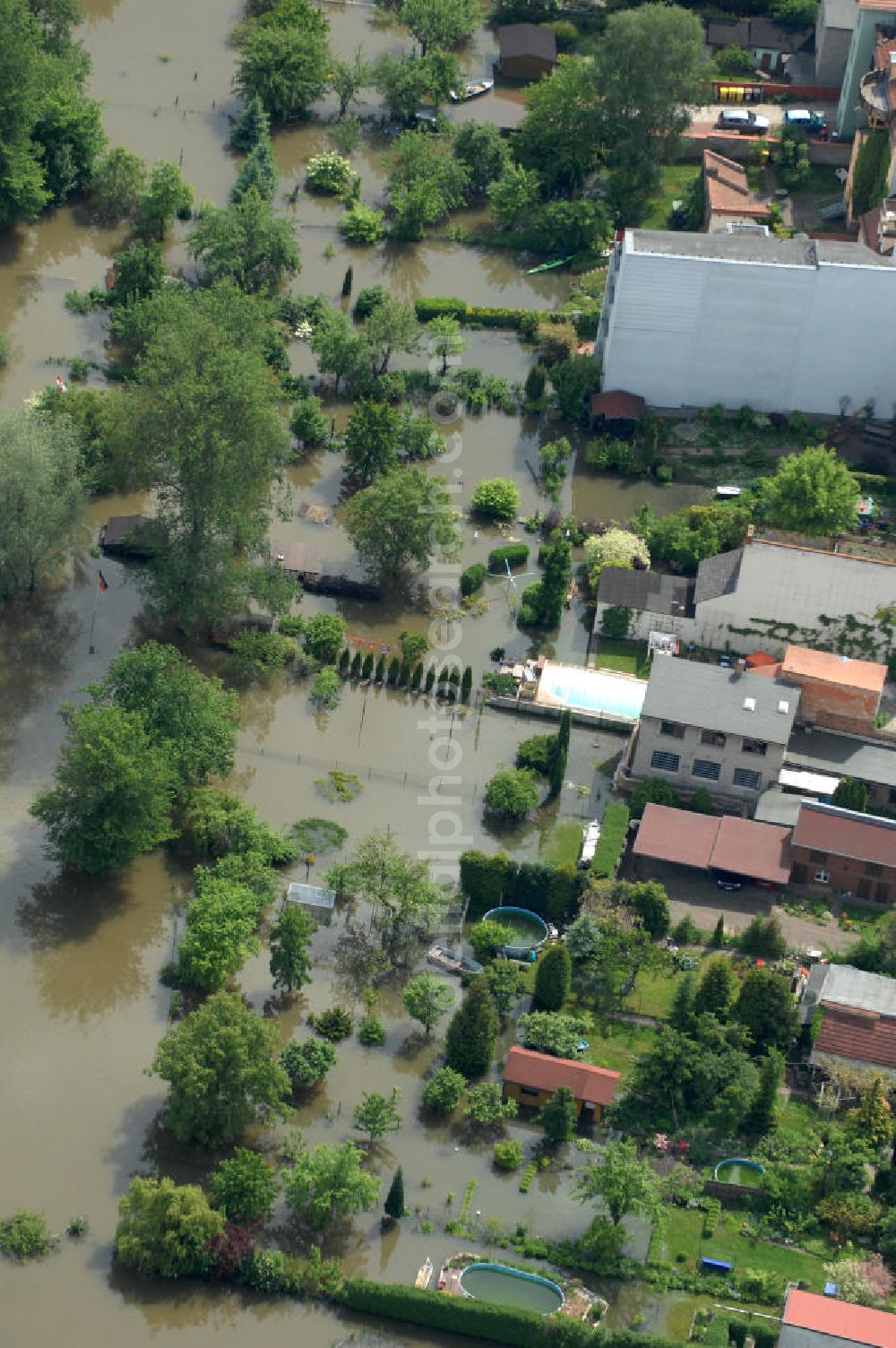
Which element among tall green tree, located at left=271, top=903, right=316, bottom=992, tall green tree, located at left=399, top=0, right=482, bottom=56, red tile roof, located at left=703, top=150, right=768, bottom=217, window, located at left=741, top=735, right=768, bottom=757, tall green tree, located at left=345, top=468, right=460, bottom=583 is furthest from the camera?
tall green tree, located at left=399, top=0, right=482, bottom=56

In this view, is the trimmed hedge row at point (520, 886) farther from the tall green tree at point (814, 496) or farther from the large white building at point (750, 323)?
the large white building at point (750, 323)

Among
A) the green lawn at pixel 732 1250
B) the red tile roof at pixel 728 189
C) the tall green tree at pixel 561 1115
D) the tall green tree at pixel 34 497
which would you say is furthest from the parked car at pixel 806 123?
the green lawn at pixel 732 1250

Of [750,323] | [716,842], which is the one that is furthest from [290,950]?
[750,323]

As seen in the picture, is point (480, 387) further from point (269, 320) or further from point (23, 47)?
point (23, 47)

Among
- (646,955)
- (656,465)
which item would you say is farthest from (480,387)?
(646,955)

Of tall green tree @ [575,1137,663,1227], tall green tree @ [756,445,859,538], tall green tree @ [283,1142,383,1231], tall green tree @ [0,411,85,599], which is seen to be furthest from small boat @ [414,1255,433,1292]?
tall green tree @ [756,445,859,538]

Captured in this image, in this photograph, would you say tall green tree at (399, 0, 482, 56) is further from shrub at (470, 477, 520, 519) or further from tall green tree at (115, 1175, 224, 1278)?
tall green tree at (115, 1175, 224, 1278)

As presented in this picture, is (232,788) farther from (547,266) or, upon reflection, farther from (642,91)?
(642,91)
